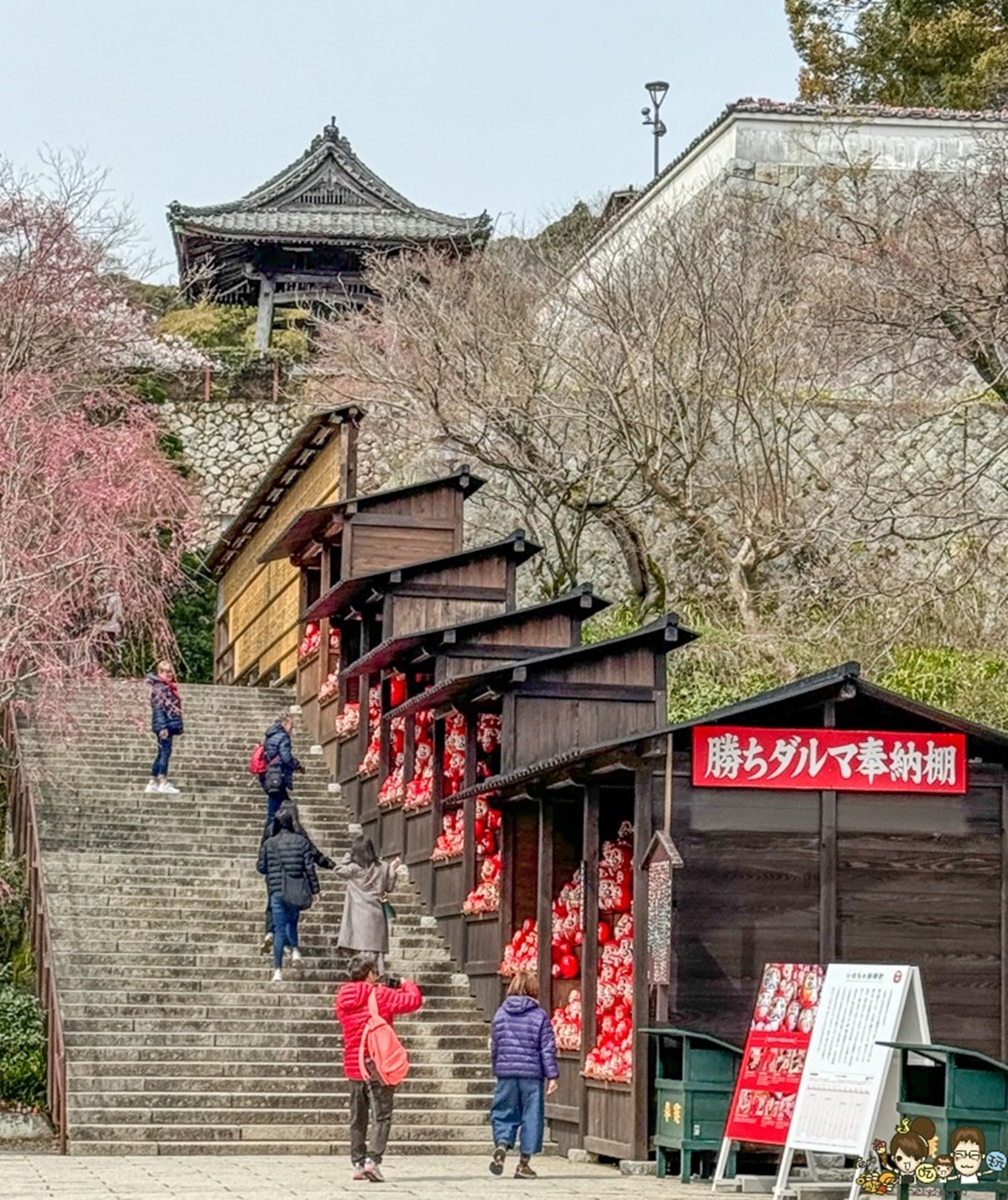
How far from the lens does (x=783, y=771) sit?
15.8 m

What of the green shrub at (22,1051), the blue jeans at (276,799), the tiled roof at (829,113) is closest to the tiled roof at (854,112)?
the tiled roof at (829,113)

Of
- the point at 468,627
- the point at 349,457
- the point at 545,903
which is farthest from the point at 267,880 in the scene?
the point at 349,457

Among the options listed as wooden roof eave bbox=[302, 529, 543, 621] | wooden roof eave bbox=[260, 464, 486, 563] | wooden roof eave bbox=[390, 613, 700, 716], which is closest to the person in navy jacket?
wooden roof eave bbox=[302, 529, 543, 621]

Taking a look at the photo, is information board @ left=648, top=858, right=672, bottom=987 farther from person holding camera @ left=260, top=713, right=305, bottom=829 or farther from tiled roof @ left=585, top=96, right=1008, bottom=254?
tiled roof @ left=585, top=96, right=1008, bottom=254

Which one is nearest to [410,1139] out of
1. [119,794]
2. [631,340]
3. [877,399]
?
[119,794]

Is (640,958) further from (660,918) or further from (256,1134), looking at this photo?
(256,1134)

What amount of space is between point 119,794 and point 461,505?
236 inches

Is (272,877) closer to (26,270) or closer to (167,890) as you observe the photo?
(167,890)

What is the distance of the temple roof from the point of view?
155 feet

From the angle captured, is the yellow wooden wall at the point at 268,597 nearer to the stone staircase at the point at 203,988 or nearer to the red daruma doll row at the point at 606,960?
the stone staircase at the point at 203,988

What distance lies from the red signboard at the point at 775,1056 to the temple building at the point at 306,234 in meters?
33.0

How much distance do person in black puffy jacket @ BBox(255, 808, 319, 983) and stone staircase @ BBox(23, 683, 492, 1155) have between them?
450mm

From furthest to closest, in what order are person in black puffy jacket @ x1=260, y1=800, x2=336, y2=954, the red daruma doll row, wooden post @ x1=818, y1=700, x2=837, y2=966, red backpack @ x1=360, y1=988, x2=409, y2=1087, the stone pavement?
person in black puffy jacket @ x1=260, y1=800, x2=336, y2=954 → the red daruma doll row → wooden post @ x1=818, y1=700, x2=837, y2=966 → red backpack @ x1=360, y1=988, x2=409, y2=1087 → the stone pavement

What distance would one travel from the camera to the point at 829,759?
15805 mm
